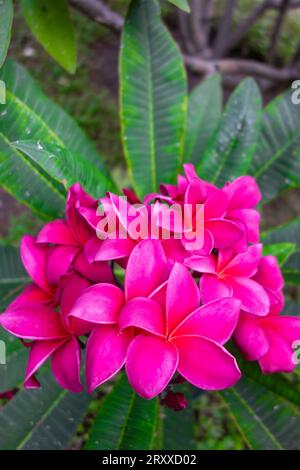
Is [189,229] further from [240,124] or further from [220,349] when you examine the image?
[240,124]

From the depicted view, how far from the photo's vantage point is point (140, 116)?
1.17 m

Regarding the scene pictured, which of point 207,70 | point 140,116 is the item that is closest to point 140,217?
point 140,116

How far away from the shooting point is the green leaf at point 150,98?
42.8 inches

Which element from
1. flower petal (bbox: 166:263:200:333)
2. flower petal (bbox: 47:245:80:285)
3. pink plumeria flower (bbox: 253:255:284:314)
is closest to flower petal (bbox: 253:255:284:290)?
pink plumeria flower (bbox: 253:255:284:314)

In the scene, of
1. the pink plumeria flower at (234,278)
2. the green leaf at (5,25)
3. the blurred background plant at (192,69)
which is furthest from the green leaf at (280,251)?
the blurred background plant at (192,69)

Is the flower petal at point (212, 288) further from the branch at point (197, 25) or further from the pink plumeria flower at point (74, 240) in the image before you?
the branch at point (197, 25)

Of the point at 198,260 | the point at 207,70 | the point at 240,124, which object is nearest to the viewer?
the point at 198,260

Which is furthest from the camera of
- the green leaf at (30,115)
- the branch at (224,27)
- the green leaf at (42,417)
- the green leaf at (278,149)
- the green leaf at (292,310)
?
the branch at (224,27)

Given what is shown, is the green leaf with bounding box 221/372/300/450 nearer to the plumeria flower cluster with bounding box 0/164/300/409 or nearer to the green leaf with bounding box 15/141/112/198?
the plumeria flower cluster with bounding box 0/164/300/409

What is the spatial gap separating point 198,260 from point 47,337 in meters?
0.25

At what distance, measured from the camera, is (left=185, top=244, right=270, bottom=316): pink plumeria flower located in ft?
2.42

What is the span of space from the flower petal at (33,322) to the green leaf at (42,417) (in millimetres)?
439

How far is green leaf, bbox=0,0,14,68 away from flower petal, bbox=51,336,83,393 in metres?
0.44

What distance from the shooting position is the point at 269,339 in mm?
793
